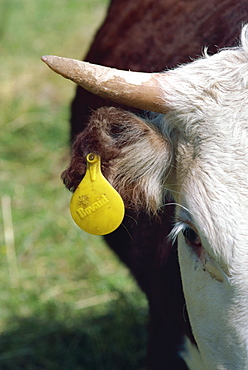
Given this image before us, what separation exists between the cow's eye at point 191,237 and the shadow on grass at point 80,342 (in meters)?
1.36

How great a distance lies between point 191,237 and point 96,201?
0.25 m

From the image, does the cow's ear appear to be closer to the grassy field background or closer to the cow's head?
the cow's head

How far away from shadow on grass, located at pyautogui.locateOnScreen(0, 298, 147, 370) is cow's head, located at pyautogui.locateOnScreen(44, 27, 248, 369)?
1.24m

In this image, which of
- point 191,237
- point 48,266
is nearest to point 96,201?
point 191,237

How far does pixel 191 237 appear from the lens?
142 cm

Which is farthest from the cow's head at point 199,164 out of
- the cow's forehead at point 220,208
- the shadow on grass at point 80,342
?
the shadow on grass at point 80,342

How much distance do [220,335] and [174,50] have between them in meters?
1.11

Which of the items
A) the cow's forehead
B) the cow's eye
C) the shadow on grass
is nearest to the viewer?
the cow's forehead

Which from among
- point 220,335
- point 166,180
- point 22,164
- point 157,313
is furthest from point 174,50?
point 22,164

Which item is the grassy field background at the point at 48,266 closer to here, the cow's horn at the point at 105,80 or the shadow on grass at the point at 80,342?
the shadow on grass at the point at 80,342

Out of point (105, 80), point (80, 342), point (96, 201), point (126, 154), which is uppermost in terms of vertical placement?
point (105, 80)

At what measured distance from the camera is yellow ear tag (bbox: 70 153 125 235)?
4.65ft

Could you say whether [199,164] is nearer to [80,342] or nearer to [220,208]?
[220,208]

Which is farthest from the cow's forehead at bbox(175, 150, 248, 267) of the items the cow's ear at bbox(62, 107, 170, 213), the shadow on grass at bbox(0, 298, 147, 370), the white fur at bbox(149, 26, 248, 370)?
the shadow on grass at bbox(0, 298, 147, 370)
